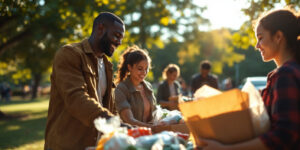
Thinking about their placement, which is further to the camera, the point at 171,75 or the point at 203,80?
Result: the point at 203,80

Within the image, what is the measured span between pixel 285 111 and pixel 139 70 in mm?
2376

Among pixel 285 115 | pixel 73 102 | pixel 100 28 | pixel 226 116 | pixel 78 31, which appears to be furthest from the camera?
pixel 78 31

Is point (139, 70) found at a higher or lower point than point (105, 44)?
lower

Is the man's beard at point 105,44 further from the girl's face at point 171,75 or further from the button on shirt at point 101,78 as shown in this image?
the girl's face at point 171,75

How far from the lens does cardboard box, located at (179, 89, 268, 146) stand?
1758 mm

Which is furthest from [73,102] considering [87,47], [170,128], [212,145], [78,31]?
[78,31]

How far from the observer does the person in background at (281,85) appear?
5.36ft

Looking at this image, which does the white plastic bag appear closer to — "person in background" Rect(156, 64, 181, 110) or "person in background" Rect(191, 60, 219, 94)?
"person in background" Rect(156, 64, 181, 110)

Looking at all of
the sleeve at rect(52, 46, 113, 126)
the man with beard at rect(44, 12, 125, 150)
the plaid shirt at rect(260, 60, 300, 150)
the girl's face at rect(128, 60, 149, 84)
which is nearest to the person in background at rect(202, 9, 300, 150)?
the plaid shirt at rect(260, 60, 300, 150)

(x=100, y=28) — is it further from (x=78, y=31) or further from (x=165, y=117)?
(x=78, y=31)

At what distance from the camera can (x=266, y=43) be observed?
1.94 metres

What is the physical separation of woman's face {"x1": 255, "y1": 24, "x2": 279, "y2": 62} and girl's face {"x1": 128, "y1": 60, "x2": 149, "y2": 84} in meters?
2.01

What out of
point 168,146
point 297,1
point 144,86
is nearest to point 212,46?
point 297,1

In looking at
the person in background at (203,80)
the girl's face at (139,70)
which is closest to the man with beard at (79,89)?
the girl's face at (139,70)
